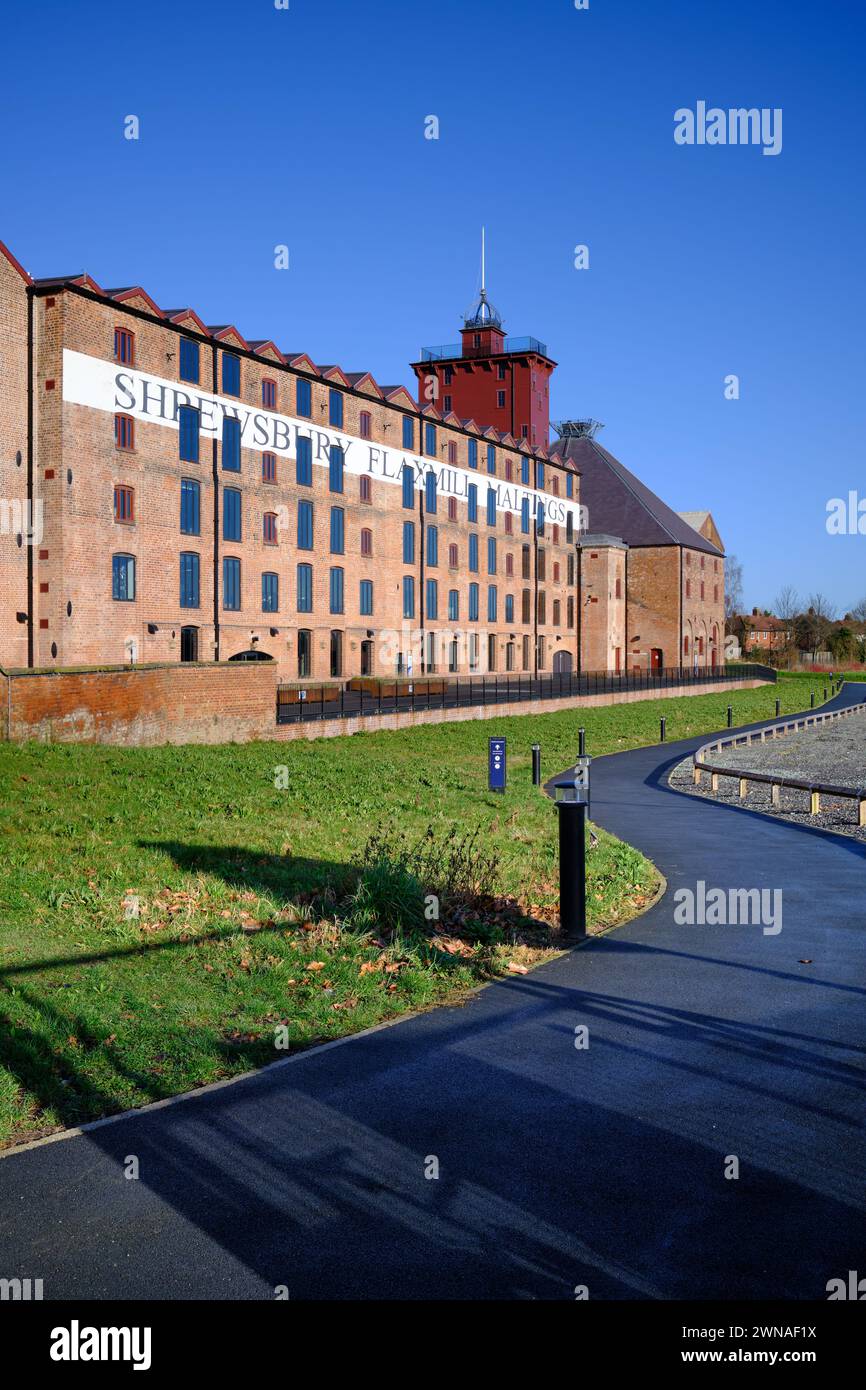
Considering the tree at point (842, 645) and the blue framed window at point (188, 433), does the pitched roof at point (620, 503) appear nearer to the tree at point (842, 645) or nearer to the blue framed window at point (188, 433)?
the blue framed window at point (188, 433)

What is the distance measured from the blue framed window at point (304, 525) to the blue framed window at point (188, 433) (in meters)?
6.47

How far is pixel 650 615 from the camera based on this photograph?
7650 centimetres

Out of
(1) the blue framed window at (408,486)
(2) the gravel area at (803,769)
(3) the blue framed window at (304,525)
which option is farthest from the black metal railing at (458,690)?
(2) the gravel area at (803,769)

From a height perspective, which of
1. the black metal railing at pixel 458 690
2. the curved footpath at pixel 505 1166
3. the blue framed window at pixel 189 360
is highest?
the blue framed window at pixel 189 360

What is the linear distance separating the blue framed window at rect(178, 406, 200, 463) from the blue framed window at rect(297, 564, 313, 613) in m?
7.41

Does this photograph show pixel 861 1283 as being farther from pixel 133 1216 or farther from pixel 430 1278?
pixel 133 1216

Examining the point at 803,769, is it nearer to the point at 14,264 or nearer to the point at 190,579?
the point at 190,579

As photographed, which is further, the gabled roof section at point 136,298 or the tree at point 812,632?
the tree at point 812,632

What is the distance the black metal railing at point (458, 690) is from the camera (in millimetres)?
34094

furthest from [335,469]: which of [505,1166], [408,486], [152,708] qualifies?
[505,1166]

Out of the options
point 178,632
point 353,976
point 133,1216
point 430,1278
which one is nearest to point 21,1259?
point 133,1216

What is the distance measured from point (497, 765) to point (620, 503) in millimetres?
59523

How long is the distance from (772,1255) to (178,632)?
36425mm

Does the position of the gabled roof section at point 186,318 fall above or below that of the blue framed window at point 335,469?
above
